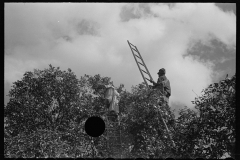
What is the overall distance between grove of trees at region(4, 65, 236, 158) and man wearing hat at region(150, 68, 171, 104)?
79 cm

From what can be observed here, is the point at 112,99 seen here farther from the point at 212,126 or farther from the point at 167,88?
the point at 212,126

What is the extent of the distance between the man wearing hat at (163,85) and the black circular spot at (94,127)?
5.21 m

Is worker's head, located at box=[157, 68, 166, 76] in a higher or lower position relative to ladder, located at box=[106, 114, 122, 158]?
higher

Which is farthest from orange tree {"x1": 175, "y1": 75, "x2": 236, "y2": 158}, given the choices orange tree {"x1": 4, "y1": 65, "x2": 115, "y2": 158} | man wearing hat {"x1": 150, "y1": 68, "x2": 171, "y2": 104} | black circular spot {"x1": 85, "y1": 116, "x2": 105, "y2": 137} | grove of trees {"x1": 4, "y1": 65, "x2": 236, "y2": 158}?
black circular spot {"x1": 85, "y1": 116, "x2": 105, "y2": 137}

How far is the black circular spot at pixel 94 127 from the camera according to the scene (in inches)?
251

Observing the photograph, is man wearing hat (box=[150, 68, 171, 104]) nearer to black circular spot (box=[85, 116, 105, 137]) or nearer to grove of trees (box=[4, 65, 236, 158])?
grove of trees (box=[4, 65, 236, 158])

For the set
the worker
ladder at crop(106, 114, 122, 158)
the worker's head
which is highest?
the worker's head

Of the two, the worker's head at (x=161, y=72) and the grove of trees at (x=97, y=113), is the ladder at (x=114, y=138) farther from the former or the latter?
the worker's head at (x=161, y=72)

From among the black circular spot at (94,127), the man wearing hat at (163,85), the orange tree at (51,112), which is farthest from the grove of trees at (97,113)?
the black circular spot at (94,127)

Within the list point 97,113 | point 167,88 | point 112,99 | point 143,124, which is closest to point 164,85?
point 167,88

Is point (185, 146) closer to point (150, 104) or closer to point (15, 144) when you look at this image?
point (150, 104)

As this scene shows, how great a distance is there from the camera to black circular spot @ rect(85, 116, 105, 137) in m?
6.38

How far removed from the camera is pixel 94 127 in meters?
6.54

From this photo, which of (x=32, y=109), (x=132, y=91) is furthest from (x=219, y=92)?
(x=32, y=109)
